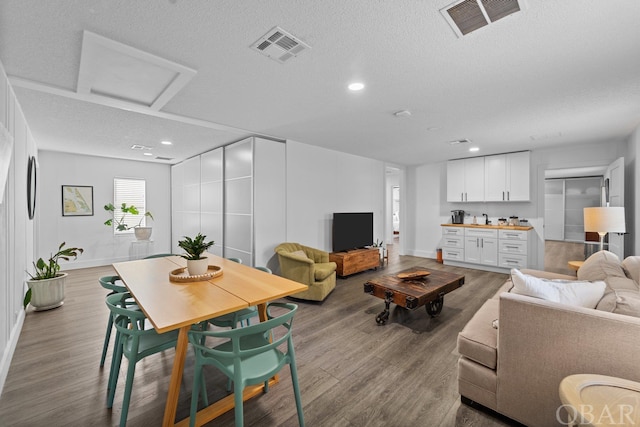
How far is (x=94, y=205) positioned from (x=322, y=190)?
17.8ft

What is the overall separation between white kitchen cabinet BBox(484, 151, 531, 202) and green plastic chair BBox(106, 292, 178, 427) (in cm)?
650

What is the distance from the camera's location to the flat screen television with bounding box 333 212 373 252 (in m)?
5.37

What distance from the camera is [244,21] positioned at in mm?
1741

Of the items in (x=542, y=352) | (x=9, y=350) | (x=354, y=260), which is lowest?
(x=9, y=350)

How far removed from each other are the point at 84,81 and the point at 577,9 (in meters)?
3.81

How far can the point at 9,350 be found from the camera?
8.02 feet

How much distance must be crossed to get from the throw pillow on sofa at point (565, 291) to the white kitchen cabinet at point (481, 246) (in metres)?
4.48

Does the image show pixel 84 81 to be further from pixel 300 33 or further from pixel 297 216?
pixel 297 216

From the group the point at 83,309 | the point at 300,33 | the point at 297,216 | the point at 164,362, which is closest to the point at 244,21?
the point at 300,33

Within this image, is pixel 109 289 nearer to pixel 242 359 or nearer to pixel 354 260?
pixel 242 359

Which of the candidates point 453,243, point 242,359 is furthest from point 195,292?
point 453,243

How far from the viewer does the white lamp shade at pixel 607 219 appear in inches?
129

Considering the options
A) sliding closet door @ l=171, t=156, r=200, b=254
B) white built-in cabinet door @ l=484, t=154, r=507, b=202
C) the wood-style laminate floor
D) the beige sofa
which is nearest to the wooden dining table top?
the wood-style laminate floor

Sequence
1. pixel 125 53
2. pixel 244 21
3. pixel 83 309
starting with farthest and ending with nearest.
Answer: pixel 83 309 < pixel 125 53 < pixel 244 21
